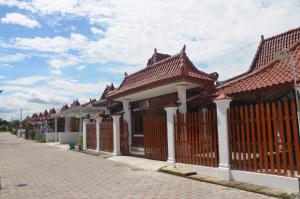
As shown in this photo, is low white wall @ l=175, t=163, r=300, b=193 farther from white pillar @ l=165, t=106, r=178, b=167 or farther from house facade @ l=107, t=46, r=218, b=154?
house facade @ l=107, t=46, r=218, b=154

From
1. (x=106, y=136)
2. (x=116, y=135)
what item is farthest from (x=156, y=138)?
(x=106, y=136)

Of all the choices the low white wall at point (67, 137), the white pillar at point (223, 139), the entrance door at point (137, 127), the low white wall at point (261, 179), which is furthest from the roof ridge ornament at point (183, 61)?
the low white wall at point (67, 137)

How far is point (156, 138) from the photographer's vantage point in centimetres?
1355

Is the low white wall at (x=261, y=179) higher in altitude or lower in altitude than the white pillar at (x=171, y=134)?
lower

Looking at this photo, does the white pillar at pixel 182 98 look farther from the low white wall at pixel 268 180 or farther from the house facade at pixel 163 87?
the low white wall at pixel 268 180

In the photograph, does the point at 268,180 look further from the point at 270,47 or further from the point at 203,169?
the point at 270,47

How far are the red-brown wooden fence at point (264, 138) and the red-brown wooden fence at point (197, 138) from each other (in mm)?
751

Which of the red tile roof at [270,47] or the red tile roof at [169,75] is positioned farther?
the red tile roof at [270,47]

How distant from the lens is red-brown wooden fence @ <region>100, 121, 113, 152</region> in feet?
58.1

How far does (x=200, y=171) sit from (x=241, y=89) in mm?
2819

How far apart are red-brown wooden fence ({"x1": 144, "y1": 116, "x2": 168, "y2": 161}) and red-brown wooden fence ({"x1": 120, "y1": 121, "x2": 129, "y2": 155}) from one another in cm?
240

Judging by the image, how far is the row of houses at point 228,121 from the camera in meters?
8.00

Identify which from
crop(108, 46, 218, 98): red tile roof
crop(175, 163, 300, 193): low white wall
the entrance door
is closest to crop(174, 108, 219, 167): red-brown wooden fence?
crop(175, 163, 300, 193): low white wall

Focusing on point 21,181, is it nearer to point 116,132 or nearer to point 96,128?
point 116,132
